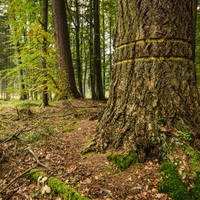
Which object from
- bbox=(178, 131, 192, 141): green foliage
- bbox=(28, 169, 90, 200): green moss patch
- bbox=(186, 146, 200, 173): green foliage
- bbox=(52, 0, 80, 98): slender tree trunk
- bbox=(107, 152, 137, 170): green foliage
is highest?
bbox=(52, 0, 80, 98): slender tree trunk

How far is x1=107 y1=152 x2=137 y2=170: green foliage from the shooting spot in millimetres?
2252

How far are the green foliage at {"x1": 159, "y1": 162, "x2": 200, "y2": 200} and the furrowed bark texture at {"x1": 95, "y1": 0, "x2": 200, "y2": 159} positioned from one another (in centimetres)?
24

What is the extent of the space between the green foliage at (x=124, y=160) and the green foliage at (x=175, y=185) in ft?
1.24

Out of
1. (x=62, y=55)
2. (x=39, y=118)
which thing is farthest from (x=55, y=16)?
(x=39, y=118)

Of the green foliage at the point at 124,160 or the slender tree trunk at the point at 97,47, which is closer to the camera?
the green foliage at the point at 124,160

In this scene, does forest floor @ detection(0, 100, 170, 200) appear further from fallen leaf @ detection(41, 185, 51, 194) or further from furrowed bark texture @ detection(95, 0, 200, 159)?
furrowed bark texture @ detection(95, 0, 200, 159)

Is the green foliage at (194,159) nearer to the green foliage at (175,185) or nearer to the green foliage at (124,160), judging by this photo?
the green foliage at (175,185)

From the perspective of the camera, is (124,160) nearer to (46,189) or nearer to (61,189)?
(61,189)

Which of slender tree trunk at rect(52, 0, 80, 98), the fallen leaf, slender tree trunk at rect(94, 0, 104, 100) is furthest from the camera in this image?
slender tree trunk at rect(94, 0, 104, 100)

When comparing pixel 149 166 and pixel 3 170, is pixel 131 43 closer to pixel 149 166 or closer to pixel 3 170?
pixel 149 166

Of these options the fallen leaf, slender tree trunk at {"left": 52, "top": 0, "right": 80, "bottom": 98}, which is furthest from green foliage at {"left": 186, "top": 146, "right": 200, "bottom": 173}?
slender tree trunk at {"left": 52, "top": 0, "right": 80, "bottom": 98}

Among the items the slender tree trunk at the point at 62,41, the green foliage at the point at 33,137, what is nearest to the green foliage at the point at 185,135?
the green foliage at the point at 33,137

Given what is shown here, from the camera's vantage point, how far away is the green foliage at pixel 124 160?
225 centimetres

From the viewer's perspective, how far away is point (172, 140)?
2.18 meters
